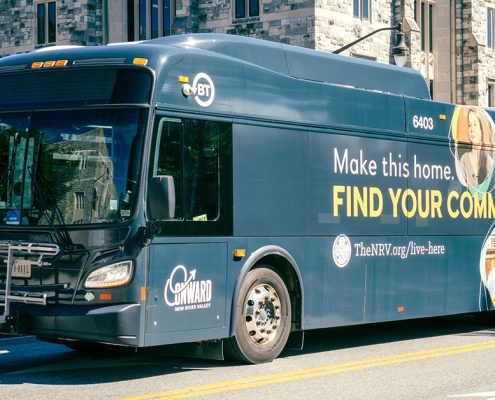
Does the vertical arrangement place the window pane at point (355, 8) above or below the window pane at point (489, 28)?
below

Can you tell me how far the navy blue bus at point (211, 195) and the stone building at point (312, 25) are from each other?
2135 centimetres

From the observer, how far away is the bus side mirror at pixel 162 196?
9.41 metres

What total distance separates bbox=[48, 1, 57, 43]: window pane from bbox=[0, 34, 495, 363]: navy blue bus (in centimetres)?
3033

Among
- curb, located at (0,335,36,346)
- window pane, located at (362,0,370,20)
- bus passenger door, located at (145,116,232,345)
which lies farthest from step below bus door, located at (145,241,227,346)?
window pane, located at (362,0,370,20)

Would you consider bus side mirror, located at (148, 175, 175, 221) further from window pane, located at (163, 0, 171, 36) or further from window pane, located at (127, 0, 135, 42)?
window pane, located at (127, 0, 135, 42)

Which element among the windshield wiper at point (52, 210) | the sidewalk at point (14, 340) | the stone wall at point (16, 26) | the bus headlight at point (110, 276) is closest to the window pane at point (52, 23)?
the stone wall at point (16, 26)

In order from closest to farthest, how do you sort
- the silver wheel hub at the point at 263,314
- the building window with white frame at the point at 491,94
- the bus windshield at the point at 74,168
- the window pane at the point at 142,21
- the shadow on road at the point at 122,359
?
the bus windshield at the point at 74,168 → the shadow on road at the point at 122,359 → the silver wheel hub at the point at 263,314 → the window pane at the point at 142,21 → the building window with white frame at the point at 491,94

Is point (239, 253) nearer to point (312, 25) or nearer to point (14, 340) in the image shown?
point (14, 340)

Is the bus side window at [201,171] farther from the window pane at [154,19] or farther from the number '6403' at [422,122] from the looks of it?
the window pane at [154,19]

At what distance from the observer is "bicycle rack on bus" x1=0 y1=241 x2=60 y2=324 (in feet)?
31.3

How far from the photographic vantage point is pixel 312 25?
3394cm

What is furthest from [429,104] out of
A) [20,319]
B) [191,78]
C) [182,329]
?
[20,319]

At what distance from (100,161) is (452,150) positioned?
6014 millimetres

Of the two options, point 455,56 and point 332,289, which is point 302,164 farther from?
point 455,56
